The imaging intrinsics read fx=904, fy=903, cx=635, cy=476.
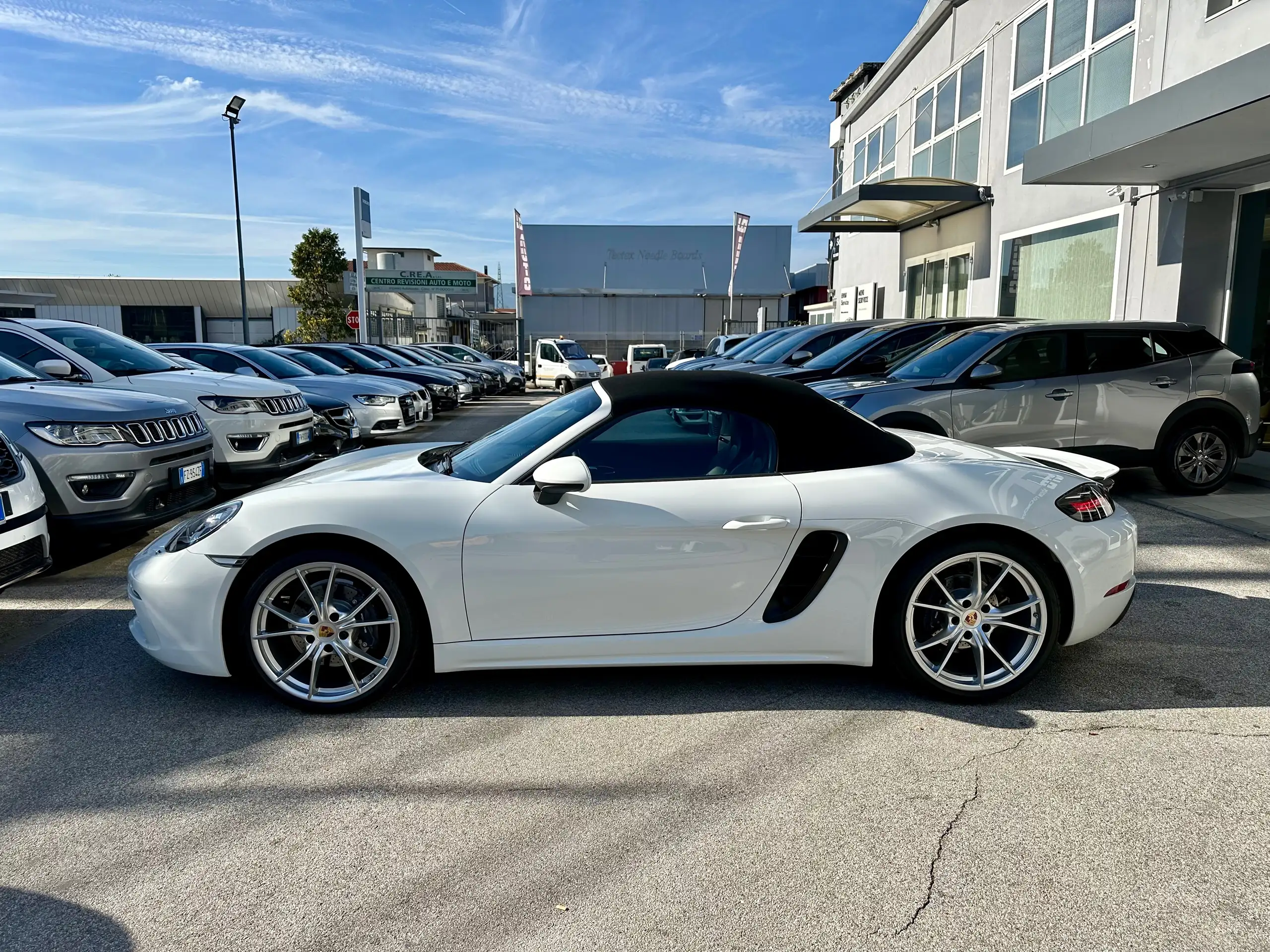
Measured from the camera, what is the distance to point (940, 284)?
63.5ft

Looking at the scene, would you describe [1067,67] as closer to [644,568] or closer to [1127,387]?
[1127,387]

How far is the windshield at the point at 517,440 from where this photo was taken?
151 inches

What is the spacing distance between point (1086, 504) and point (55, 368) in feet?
23.1

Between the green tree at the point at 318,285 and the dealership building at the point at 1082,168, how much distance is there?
41.0 m

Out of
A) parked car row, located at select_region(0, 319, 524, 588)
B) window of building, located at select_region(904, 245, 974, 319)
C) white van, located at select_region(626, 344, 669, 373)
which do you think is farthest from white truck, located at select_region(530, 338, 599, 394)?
parked car row, located at select_region(0, 319, 524, 588)

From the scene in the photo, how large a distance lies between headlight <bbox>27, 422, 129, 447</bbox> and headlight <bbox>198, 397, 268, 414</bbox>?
2.34 meters

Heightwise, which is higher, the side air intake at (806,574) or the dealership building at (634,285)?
the dealership building at (634,285)

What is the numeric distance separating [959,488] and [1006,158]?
46.2ft

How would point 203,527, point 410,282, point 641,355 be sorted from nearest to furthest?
point 203,527, point 641,355, point 410,282

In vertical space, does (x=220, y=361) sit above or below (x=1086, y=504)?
above

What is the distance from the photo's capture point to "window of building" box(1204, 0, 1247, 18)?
10.1 meters

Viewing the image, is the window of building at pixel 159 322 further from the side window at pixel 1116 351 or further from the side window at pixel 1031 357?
the side window at pixel 1116 351

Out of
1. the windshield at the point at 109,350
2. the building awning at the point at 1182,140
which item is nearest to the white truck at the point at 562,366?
the building awning at the point at 1182,140

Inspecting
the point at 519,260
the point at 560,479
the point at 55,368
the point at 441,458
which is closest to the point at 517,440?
the point at 441,458
